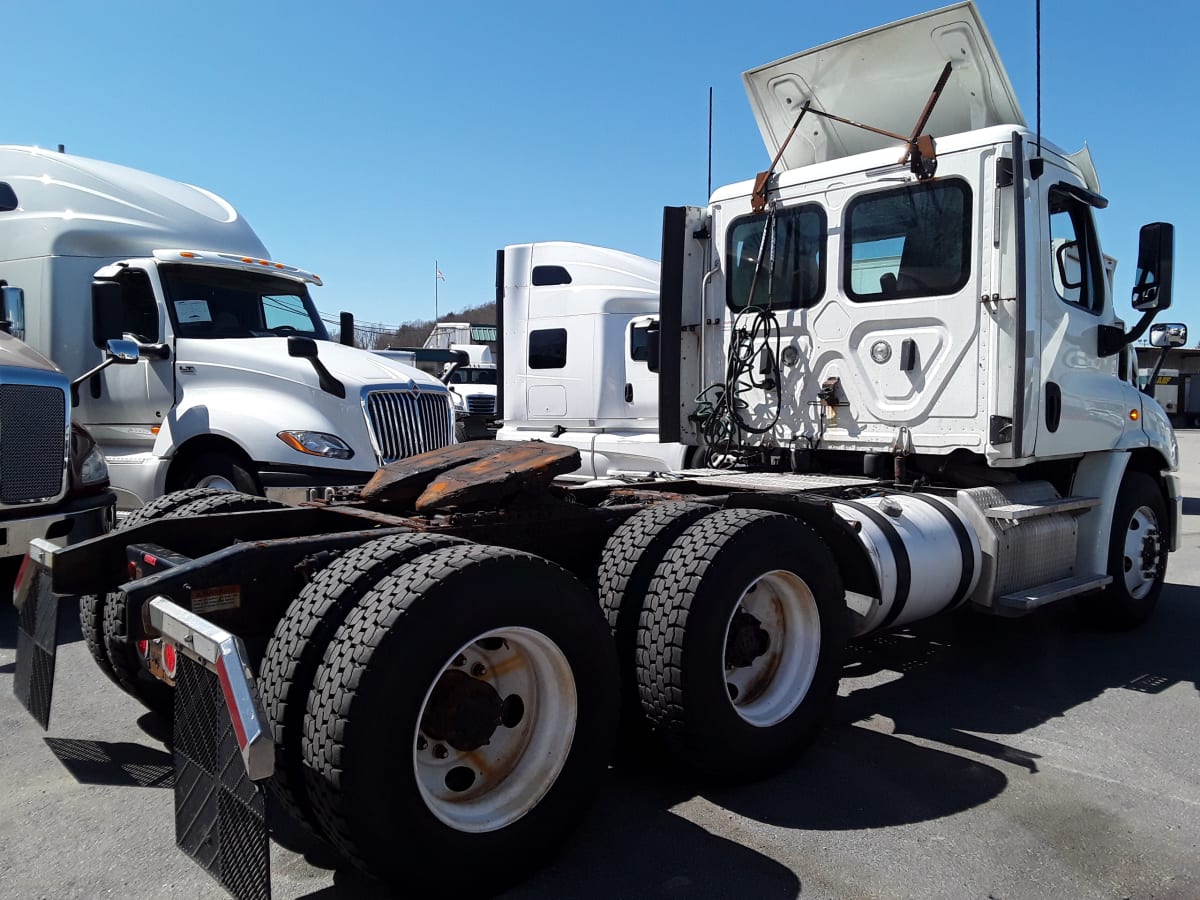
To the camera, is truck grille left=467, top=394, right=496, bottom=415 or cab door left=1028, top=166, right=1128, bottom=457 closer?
cab door left=1028, top=166, right=1128, bottom=457

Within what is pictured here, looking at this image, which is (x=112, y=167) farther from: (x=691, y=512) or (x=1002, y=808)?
(x=1002, y=808)

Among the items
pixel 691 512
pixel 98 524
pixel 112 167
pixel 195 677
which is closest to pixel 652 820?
pixel 691 512

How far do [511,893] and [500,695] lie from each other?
60 cm

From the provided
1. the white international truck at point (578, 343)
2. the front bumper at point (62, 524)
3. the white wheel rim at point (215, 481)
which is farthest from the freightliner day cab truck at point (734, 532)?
the white international truck at point (578, 343)

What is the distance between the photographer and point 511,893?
9.84 feet

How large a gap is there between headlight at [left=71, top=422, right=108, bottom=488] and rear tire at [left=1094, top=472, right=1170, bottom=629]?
6.92 m

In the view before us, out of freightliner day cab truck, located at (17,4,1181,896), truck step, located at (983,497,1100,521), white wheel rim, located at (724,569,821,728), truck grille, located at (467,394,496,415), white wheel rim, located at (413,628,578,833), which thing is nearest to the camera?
freightliner day cab truck, located at (17,4,1181,896)

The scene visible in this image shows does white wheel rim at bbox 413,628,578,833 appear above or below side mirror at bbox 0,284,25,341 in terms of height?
below

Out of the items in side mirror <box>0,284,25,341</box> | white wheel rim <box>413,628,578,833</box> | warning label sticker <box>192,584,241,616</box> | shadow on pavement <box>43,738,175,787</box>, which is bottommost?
shadow on pavement <box>43,738,175,787</box>

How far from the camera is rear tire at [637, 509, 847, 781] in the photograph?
3572mm

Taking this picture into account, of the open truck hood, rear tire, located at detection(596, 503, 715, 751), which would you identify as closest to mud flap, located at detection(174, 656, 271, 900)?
rear tire, located at detection(596, 503, 715, 751)

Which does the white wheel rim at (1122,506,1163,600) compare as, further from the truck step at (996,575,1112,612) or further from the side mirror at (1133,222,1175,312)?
the side mirror at (1133,222,1175,312)

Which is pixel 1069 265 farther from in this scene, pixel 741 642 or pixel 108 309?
pixel 108 309

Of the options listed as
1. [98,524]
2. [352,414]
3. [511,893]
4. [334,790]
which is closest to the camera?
[334,790]
